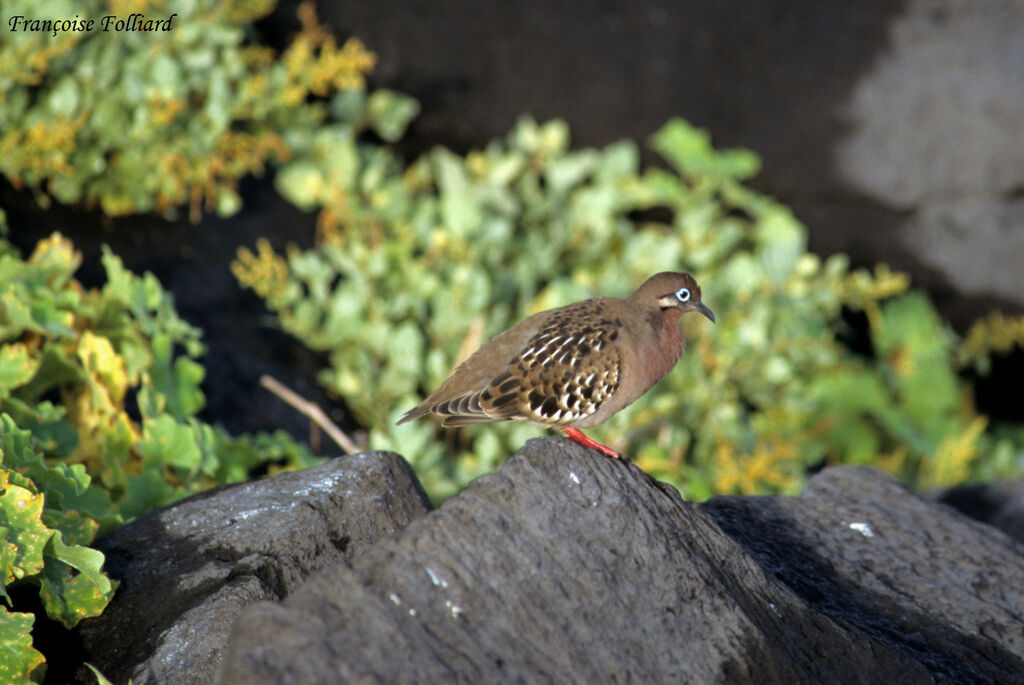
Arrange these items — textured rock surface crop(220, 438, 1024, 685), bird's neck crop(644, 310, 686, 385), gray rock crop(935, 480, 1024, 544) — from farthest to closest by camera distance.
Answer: gray rock crop(935, 480, 1024, 544) → bird's neck crop(644, 310, 686, 385) → textured rock surface crop(220, 438, 1024, 685)

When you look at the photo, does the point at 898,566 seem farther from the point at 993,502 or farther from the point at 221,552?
the point at 221,552

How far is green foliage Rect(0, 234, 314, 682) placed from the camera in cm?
366

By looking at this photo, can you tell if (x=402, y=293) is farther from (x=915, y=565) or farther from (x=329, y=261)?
(x=915, y=565)

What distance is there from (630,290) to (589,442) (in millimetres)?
3065

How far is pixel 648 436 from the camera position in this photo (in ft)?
22.0

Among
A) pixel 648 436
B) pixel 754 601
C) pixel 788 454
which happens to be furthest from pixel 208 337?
pixel 754 601

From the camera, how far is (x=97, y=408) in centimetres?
448

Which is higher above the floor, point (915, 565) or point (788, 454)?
point (788, 454)

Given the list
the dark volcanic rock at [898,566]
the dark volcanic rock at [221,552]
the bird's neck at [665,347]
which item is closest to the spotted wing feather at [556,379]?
the bird's neck at [665,347]

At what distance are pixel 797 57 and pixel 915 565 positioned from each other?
4.65 metres

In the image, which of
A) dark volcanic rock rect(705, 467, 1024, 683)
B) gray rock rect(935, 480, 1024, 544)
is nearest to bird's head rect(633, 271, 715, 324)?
dark volcanic rock rect(705, 467, 1024, 683)

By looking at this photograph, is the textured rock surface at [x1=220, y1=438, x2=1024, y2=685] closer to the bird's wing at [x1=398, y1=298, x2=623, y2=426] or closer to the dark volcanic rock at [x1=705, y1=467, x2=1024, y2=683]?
the dark volcanic rock at [x1=705, y1=467, x2=1024, y2=683]

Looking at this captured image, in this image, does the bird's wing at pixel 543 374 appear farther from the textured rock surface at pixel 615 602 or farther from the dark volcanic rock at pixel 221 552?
the textured rock surface at pixel 615 602

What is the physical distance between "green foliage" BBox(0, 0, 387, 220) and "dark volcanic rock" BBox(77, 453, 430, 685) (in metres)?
2.88
